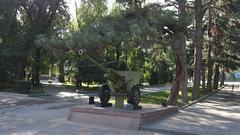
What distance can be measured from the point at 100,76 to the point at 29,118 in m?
20.8

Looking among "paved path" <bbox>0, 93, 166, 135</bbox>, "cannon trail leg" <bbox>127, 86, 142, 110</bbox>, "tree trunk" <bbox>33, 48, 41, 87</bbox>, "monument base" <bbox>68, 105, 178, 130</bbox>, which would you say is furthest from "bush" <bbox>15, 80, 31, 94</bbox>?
"cannon trail leg" <bbox>127, 86, 142, 110</bbox>

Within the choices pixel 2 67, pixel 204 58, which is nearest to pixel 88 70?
pixel 2 67

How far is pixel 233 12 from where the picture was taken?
2322cm

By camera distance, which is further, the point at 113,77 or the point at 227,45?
the point at 227,45

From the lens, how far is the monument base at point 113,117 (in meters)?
12.3

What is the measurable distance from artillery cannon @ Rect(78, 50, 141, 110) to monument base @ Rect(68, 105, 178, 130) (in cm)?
55

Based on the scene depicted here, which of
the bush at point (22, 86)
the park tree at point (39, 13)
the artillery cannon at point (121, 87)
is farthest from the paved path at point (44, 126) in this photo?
the park tree at point (39, 13)

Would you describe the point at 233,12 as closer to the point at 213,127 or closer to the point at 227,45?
the point at 213,127

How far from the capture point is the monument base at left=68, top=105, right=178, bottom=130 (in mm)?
12333

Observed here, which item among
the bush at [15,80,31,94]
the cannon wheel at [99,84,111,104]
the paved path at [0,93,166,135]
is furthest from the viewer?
the bush at [15,80,31,94]

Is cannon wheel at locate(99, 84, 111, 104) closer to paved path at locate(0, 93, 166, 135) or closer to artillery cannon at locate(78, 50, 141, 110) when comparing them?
artillery cannon at locate(78, 50, 141, 110)

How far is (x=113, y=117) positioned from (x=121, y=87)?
1383 millimetres

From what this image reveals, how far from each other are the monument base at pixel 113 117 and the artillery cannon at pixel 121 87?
1.79ft

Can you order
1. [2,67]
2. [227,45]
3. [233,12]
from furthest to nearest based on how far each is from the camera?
[227,45]
[2,67]
[233,12]
